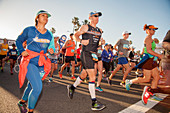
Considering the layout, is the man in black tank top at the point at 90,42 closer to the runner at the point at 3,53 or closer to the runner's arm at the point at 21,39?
the runner's arm at the point at 21,39

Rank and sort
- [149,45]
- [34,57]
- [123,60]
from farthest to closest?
[123,60] < [149,45] < [34,57]

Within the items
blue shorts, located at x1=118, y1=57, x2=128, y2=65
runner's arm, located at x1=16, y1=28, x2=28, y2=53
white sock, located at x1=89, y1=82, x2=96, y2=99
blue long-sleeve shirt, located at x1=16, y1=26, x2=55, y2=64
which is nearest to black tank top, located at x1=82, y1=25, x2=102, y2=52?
white sock, located at x1=89, y1=82, x2=96, y2=99

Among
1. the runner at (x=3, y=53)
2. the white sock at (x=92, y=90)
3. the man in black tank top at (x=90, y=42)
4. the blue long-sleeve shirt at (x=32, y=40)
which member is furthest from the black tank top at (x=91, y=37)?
the runner at (x=3, y=53)

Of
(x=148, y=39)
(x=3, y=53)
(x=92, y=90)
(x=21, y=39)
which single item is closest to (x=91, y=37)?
(x=92, y=90)

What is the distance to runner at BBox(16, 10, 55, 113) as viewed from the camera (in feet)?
7.42

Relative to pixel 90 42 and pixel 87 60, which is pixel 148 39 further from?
pixel 87 60

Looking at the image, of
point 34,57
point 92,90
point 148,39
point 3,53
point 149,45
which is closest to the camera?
point 34,57

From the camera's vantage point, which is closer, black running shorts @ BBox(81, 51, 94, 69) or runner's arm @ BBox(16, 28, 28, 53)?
runner's arm @ BBox(16, 28, 28, 53)

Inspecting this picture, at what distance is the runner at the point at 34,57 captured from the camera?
89.0 inches

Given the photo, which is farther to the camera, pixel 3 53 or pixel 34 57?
pixel 3 53

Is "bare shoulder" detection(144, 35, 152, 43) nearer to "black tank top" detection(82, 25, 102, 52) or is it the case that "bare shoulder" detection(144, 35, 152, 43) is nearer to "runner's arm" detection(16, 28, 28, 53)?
"black tank top" detection(82, 25, 102, 52)

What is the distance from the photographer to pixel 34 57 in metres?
2.43

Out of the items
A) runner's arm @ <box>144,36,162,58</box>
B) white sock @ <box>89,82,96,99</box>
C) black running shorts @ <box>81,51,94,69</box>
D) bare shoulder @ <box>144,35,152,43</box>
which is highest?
bare shoulder @ <box>144,35,152,43</box>

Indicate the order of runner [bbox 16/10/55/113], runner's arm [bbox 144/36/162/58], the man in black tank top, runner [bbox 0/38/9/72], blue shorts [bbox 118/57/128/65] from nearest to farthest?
1. runner [bbox 16/10/55/113]
2. the man in black tank top
3. runner's arm [bbox 144/36/162/58]
4. blue shorts [bbox 118/57/128/65]
5. runner [bbox 0/38/9/72]
